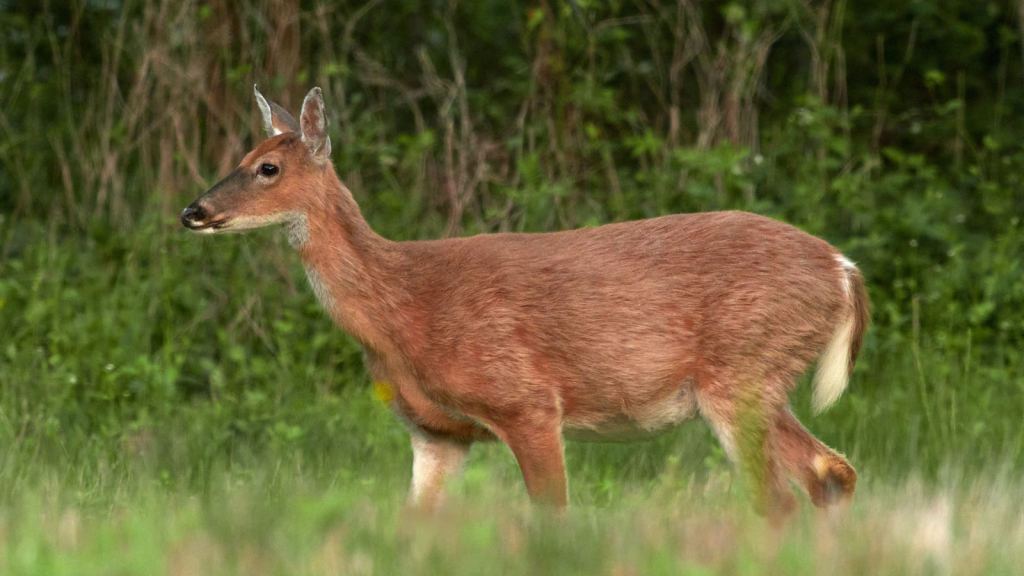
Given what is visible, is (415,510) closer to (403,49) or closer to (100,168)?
(100,168)

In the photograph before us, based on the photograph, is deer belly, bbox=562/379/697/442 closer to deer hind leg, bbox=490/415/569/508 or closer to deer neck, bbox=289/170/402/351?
deer hind leg, bbox=490/415/569/508

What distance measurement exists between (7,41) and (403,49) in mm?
3085

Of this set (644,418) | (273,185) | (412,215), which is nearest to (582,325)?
(644,418)

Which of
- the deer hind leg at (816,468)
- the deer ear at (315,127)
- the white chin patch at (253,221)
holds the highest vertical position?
the deer ear at (315,127)

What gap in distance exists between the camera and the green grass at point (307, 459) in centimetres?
351

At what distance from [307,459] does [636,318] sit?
1.51 m

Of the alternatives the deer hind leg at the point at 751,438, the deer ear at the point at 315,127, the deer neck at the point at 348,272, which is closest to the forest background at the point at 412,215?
the deer hind leg at the point at 751,438

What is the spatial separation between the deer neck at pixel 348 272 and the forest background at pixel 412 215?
56 centimetres

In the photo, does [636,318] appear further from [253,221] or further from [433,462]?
[253,221]

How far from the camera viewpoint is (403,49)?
1177 cm

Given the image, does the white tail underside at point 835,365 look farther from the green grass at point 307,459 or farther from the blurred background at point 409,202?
the blurred background at point 409,202

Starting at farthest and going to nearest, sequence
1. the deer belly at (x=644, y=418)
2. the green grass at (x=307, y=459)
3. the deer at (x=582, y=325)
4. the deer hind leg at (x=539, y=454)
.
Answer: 1. the deer belly at (x=644, y=418)
2. the deer at (x=582, y=325)
3. the deer hind leg at (x=539, y=454)
4. the green grass at (x=307, y=459)

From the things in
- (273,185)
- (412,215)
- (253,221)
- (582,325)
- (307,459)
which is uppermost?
(273,185)

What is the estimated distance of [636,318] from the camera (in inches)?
202
